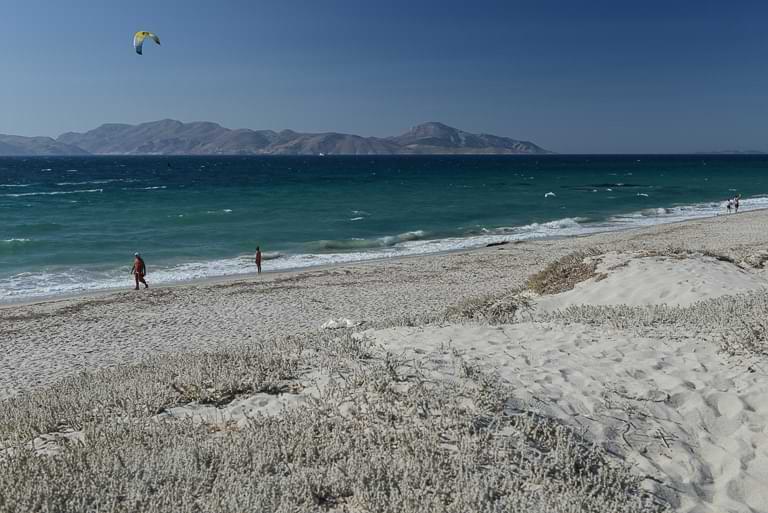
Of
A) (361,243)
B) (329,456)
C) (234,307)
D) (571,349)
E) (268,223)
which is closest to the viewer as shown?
(329,456)

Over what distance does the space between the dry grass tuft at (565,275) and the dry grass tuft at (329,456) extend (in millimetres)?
8057

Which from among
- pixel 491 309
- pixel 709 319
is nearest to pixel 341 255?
pixel 491 309

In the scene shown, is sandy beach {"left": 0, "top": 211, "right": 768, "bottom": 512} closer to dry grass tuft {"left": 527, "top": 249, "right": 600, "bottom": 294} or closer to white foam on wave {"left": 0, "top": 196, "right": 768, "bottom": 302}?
dry grass tuft {"left": 527, "top": 249, "right": 600, "bottom": 294}

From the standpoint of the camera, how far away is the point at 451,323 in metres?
8.86

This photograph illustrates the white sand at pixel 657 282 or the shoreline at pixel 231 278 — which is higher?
the white sand at pixel 657 282

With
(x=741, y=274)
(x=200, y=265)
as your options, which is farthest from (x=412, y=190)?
(x=741, y=274)

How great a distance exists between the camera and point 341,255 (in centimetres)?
3012

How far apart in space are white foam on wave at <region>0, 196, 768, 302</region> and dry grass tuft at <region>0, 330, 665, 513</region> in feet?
62.9

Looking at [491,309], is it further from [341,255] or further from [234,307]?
[341,255]

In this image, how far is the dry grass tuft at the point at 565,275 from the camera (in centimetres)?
1332

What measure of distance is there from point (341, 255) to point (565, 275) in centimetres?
1742

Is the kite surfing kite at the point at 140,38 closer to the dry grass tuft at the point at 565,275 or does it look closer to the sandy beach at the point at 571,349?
the sandy beach at the point at 571,349

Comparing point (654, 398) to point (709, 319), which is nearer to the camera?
point (654, 398)

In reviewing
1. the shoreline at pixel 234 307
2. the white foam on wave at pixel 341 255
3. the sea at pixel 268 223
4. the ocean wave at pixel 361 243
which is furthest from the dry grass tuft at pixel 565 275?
the ocean wave at pixel 361 243
